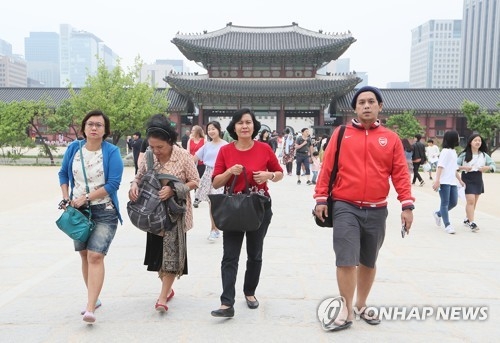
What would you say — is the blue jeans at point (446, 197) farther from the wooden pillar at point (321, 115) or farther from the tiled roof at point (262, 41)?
the wooden pillar at point (321, 115)

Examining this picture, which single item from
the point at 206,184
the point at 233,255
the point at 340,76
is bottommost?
the point at 233,255

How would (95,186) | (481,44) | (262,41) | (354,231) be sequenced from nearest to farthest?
(354,231) < (95,186) < (262,41) < (481,44)

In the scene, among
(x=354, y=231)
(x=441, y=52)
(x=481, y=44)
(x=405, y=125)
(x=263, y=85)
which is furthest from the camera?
(x=441, y=52)

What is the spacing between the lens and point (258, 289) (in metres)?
4.06

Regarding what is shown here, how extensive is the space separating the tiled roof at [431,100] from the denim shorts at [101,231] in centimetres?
2932

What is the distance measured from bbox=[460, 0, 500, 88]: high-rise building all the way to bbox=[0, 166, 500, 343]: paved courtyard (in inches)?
3438

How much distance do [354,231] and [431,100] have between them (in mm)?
33039

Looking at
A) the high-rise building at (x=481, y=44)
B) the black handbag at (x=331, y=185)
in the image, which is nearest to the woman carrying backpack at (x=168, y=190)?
the black handbag at (x=331, y=185)

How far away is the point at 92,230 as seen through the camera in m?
3.27

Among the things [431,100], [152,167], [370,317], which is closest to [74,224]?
[152,167]

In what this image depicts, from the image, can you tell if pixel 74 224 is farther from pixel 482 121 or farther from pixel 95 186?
pixel 482 121

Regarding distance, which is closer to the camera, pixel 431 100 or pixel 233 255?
pixel 233 255

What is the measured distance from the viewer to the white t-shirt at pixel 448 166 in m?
6.50

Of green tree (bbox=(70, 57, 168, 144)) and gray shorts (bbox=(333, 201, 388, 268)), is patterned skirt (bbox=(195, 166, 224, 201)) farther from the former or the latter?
green tree (bbox=(70, 57, 168, 144))
